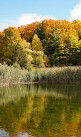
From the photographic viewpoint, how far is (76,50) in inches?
1452

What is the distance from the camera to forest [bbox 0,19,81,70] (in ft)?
95.6

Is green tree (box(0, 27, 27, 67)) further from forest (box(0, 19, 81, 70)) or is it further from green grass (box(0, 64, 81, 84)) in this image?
green grass (box(0, 64, 81, 84))

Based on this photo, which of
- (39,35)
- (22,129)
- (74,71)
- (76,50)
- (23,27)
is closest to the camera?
(22,129)

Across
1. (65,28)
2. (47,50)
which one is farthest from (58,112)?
(65,28)

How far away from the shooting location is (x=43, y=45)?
1517 inches

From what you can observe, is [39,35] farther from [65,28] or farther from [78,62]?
[78,62]

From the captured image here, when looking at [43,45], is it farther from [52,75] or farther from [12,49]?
[52,75]

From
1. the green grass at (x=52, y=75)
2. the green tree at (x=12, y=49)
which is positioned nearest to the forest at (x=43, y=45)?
the green tree at (x=12, y=49)

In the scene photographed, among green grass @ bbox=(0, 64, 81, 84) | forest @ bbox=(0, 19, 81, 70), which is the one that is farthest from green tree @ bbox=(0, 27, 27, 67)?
green grass @ bbox=(0, 64, 81, 84)

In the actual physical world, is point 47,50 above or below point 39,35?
below

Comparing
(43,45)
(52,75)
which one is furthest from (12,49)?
(43,45)

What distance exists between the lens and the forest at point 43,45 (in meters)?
29.1

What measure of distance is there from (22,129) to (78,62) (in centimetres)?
3083

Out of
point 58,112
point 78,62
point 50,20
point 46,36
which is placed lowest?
point 58,112
